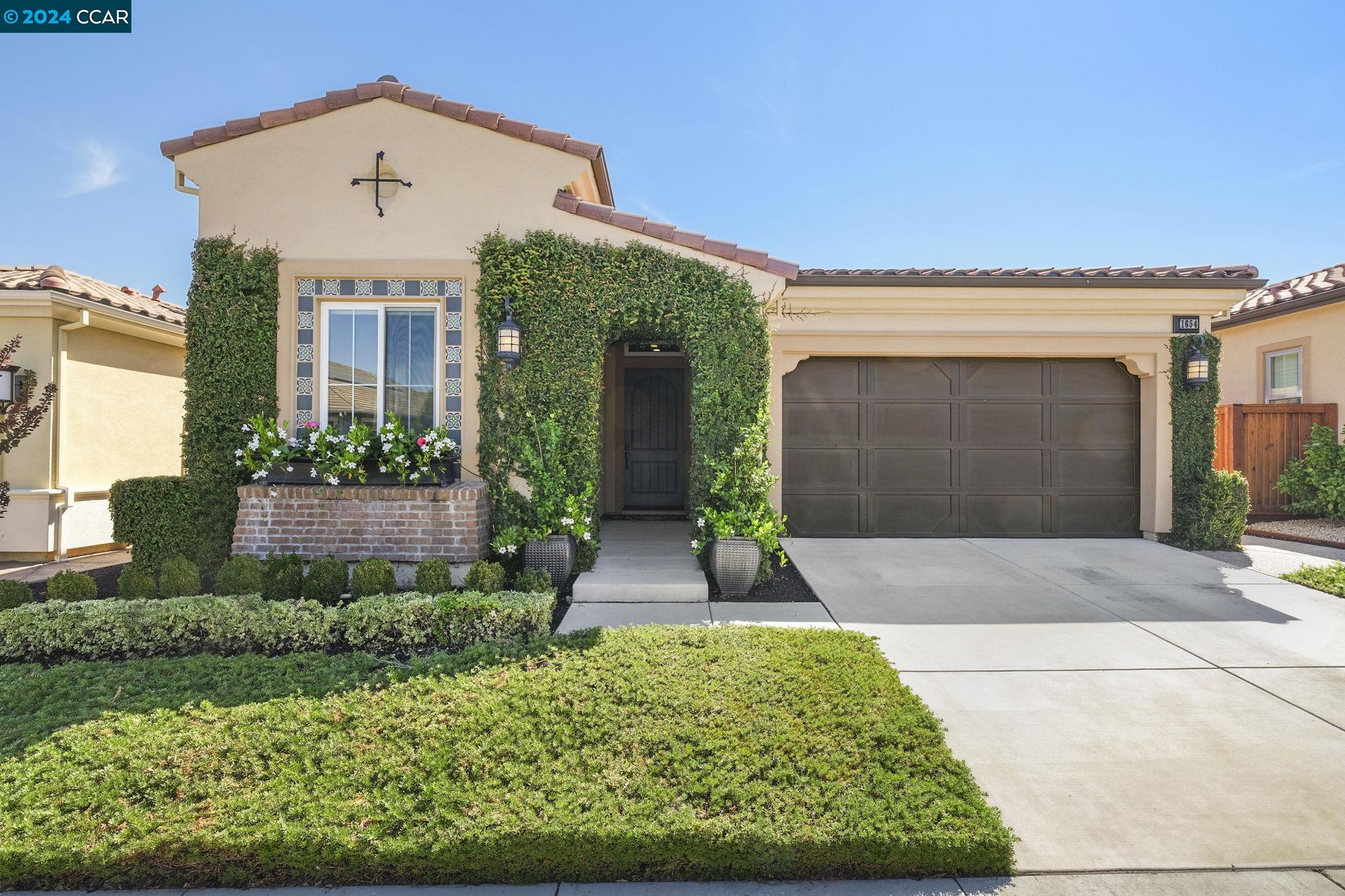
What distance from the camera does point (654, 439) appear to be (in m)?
10.1

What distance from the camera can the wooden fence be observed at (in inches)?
386

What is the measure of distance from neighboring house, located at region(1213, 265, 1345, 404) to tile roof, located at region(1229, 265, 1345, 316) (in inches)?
0.7

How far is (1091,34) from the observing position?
767cm

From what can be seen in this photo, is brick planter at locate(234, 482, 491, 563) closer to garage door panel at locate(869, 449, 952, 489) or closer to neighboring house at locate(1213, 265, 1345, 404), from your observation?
garage door panel at locate(869, 449, 952, 489)

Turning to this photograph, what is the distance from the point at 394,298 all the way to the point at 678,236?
2967mm

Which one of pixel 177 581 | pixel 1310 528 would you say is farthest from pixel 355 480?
pixel 1310 528

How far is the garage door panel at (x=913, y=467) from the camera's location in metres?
8.26

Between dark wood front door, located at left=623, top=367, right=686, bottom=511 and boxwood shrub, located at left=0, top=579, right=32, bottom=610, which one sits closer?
boxwood shrub, located at left=0, top=579, right=32, bottom=610

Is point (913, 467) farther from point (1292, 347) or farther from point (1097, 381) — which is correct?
point (1292, 347)

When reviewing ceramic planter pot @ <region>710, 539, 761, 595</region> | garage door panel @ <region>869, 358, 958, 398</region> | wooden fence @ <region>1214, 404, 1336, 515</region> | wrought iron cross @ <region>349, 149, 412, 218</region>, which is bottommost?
ceramic planter pot @ <region>710, 539, 761, 595</region>

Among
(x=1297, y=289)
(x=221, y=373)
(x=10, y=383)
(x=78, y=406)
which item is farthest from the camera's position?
(x=1297, y=289)

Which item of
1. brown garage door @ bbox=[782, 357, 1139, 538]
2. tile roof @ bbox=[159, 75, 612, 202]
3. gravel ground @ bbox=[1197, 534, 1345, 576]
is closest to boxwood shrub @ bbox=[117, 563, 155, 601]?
tile roof @ bbox=[159, 75, 612, 202]

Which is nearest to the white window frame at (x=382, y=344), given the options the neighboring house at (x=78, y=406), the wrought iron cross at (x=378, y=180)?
the wrought iron cross at (x=378, y=180)

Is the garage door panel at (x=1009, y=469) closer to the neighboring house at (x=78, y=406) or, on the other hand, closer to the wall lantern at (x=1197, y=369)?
the wall lantern at (x=1197, y=369)
